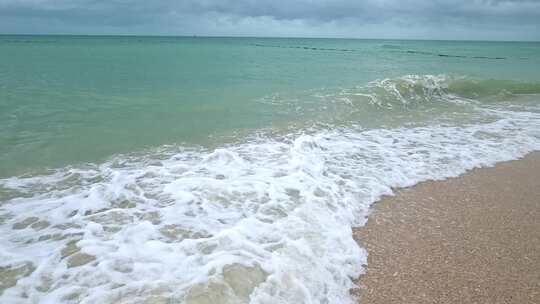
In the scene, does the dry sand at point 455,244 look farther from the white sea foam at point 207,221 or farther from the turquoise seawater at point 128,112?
Answer: the turquoise seawater at point 128,112

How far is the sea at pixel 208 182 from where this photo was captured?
12.7 ft

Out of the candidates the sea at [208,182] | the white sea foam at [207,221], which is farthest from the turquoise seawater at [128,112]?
the white sea foam at [207,221]

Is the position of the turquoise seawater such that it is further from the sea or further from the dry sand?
the dry sand

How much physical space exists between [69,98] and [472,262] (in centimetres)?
1321

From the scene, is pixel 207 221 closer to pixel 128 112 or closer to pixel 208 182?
pixel 208 182

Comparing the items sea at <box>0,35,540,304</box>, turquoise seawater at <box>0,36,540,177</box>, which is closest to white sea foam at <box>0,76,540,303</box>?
sea at <box>0,35,540,304</box>

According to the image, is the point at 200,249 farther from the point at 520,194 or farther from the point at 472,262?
the point at 520,194

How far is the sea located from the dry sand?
0.30m

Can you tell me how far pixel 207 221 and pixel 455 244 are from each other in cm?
306

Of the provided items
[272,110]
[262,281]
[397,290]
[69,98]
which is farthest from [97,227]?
[69,98]

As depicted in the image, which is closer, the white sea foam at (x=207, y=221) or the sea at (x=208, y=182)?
the white sea foam at (x=207, y=221)

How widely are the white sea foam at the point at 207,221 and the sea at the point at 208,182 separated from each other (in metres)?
0.02

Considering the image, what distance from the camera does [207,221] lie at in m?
5.04

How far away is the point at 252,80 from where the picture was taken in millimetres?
20281
